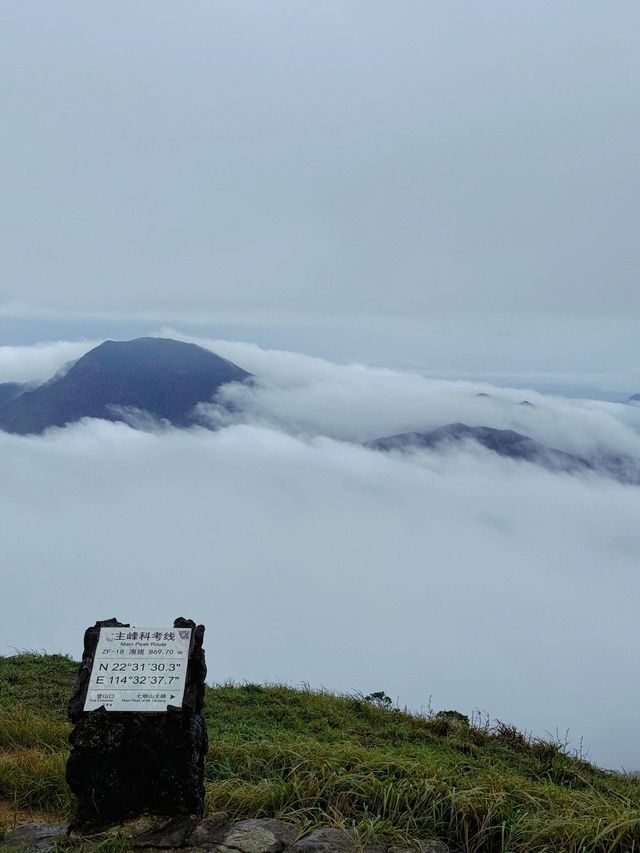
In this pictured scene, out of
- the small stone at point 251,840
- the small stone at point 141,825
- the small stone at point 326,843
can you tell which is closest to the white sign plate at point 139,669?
the small stone at point 141,825

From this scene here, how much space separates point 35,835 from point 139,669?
5.17 feet

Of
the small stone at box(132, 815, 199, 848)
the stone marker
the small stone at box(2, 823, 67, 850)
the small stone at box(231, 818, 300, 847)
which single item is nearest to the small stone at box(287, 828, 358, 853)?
the small stone at box(231, 818, 300, 847)

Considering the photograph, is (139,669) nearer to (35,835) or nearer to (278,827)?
(35,835)

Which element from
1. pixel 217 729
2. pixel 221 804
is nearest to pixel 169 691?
pixel 221 804

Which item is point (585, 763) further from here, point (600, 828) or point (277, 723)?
point (600, 828)

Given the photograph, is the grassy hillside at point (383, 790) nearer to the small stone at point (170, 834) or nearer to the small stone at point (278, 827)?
the small stone at point (278, 827)

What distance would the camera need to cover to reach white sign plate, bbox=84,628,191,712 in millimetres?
6520

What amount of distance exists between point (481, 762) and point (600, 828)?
511 cm

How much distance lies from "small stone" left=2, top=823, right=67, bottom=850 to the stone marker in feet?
0.65

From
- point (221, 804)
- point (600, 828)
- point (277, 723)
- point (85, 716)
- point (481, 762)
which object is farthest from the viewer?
point (277, 723)

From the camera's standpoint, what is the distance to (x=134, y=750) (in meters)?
6.41

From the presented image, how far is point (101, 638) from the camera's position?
22.6ft

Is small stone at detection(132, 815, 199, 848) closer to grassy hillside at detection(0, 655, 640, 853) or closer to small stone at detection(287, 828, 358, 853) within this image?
grassy hillside at detection(0, 655, 640, 853)

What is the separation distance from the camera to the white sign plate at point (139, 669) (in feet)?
21.4
